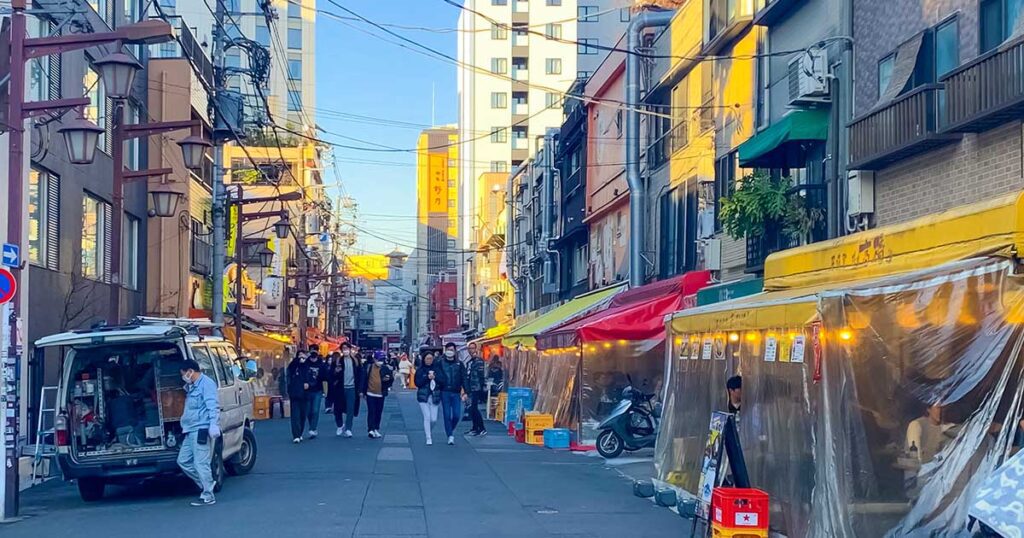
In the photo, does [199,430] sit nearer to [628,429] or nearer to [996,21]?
[628,429]

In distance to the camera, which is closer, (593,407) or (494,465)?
(494,465)

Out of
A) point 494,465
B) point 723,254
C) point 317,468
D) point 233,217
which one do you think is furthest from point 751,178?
point 233,217

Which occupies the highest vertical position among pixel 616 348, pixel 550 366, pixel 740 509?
pixel 616 348

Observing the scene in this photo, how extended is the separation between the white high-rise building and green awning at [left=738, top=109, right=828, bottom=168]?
6306 cm

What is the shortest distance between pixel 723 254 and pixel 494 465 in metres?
6.69

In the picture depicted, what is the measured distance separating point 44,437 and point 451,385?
7966mm

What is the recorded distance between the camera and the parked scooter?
1994 cm

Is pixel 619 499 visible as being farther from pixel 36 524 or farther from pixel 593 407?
pixel 593 407

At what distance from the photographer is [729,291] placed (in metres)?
19.0

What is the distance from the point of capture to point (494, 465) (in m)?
18.7

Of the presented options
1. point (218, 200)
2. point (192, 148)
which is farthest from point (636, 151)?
point (192, 148)

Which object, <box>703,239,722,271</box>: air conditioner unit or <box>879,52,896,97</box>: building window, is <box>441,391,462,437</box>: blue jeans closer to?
<box>703,239,722,271</box>: air conditioner unit

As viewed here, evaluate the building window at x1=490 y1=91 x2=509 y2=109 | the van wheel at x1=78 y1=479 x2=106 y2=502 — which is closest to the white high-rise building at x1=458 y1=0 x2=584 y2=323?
the building window at x1=490 y1=91 x2=509 y2=109

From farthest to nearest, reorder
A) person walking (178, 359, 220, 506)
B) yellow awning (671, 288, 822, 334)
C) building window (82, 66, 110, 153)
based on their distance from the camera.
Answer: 1. building window (82, 66, 110, 153)
2. person walking (178, 359, 220, 506)
3. yellow awning (671, 288, 822, 334)
